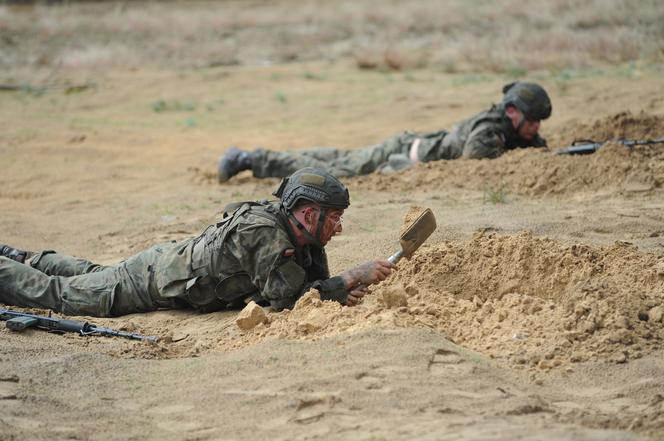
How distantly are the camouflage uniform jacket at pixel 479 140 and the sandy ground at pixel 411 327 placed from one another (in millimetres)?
254

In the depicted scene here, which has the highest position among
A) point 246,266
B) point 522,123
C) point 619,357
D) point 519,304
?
point 522,123

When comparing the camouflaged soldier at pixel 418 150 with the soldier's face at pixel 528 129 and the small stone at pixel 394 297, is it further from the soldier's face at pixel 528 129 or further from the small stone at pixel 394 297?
the small stone at pixel 394 297

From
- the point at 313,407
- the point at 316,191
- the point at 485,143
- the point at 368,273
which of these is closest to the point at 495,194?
the point at 485,143

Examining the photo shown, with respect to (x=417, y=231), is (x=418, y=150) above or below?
Answer: below

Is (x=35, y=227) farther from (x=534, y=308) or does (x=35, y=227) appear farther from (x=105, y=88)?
(x=105, y=88)

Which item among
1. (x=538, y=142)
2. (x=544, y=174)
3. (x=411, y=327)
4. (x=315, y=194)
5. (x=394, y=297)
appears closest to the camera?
(x=411, y=327)

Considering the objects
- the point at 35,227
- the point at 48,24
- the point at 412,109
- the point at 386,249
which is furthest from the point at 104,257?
the point at 48,24

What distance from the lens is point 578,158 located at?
848cm

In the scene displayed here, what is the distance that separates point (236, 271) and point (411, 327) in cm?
Answer: 119

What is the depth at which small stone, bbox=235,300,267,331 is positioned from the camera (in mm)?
5098

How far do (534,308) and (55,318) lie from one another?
254 cm

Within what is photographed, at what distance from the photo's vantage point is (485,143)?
352 inches

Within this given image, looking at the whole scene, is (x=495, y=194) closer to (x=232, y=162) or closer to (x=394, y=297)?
(x=232, y=162)

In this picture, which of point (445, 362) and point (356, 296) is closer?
point (445, 362)
